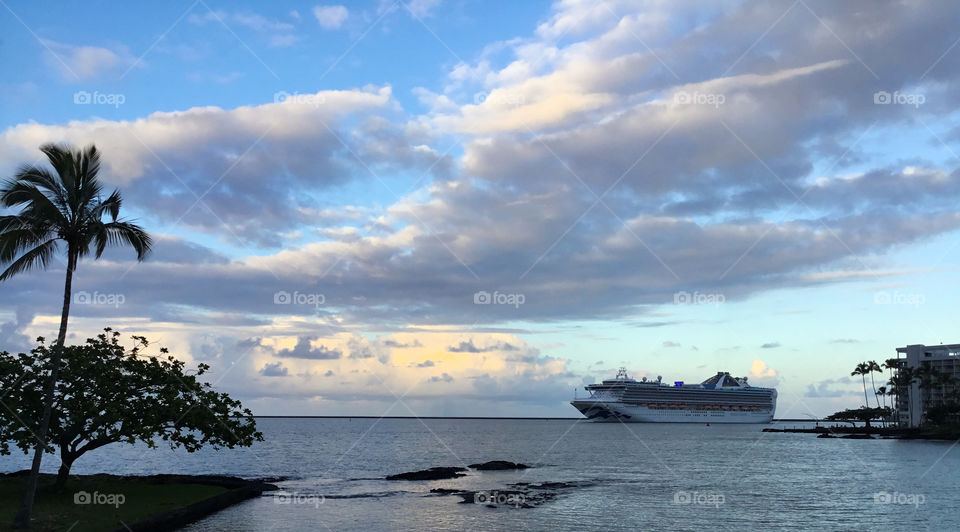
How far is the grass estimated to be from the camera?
31125mm

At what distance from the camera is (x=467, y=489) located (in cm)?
6197

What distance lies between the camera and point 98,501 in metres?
36.9

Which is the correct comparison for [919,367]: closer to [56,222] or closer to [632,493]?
[632,493]

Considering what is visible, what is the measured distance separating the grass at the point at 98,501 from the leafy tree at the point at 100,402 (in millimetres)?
1959

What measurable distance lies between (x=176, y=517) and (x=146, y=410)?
19.3ft

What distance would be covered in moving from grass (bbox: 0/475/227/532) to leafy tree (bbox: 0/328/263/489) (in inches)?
77.1

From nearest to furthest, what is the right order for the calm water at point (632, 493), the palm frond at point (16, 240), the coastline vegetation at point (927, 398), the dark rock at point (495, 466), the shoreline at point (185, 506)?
the palm frond at point (16, 240) < the shoreline at point (185, 506) < the calm water at point (632, 493) < the dark rock at point (495, 466) < the coastline vegetation at point (927, 398)

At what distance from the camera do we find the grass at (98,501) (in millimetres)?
31125

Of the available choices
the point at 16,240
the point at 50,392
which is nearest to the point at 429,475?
the point at 50,392

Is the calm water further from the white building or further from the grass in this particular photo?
the white building

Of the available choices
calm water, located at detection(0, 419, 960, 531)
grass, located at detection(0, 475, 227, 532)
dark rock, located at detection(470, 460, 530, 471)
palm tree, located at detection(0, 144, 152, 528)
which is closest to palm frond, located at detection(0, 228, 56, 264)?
palm tree, located at detection(0, 144, 152, 528)

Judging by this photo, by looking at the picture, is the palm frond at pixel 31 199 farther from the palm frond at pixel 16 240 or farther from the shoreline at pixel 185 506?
the shoreline at pixel 185 506

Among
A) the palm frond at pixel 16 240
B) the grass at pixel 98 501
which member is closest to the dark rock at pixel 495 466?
the grass at pixel 98 501

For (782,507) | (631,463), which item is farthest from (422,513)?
(631,463)
